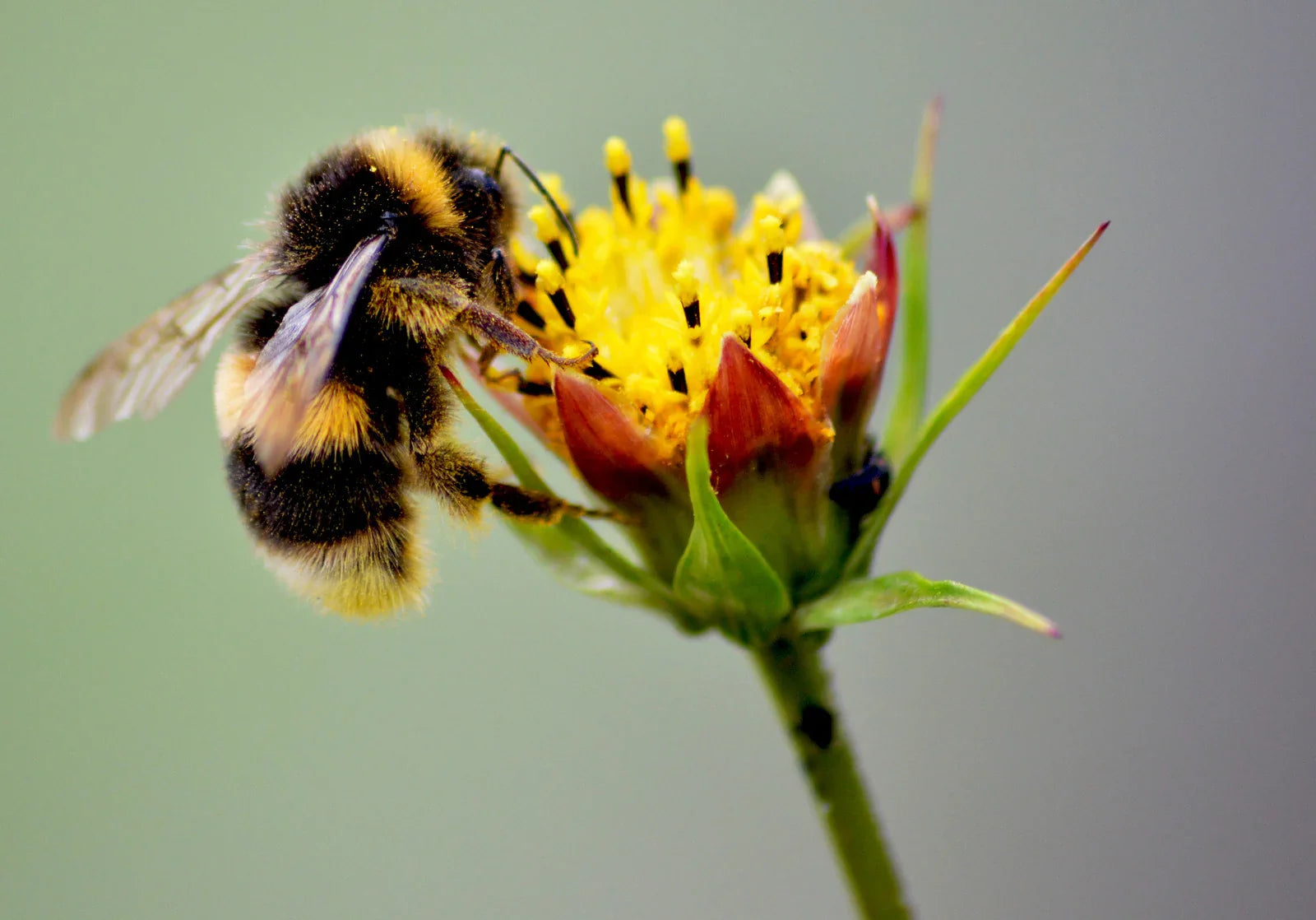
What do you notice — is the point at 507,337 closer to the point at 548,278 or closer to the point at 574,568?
the point at 548,278

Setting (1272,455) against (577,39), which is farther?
(577,39)

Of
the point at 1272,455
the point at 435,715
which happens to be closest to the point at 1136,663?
the point at 1272,455

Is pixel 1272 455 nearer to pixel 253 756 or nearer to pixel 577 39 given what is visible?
pixel 577 39

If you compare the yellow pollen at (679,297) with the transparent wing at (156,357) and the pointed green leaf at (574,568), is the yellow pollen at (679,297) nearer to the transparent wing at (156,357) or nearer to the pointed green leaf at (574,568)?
the pointed green leaf at (574,568)

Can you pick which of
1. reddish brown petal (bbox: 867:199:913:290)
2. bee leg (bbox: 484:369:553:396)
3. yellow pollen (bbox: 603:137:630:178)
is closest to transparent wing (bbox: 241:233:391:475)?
bee leg (bbox: 484:369:553:396)

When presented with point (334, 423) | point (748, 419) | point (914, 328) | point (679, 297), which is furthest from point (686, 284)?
point (334, 423)

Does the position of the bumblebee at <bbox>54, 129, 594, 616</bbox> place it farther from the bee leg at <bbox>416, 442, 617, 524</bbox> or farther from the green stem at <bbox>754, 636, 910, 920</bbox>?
the green stem at <bbox>754, 636, 910, 920</bbox>
